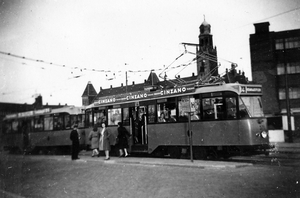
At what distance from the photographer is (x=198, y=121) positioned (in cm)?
1291

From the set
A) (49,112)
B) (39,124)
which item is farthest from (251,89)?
(39,124)

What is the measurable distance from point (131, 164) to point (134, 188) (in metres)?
4.57

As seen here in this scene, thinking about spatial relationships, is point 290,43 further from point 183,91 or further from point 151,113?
point 151,113

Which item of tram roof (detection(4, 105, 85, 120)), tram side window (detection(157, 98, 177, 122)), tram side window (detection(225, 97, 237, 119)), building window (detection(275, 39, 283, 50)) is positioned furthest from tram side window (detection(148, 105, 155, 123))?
building window (detection(275, 39, 283, 50))

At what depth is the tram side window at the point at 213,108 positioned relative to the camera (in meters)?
12.3

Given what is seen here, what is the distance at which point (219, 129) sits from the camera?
40.2 feet

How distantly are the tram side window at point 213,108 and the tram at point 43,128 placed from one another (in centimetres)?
1011

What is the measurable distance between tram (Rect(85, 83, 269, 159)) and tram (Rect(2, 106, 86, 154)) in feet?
20.5

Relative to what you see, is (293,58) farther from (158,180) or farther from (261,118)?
(158,180)

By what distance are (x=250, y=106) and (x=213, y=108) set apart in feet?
4.92

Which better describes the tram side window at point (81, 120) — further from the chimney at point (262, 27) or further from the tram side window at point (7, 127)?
the chimney at point (262, 27)

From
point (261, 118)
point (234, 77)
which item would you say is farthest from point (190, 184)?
point (234, 77)

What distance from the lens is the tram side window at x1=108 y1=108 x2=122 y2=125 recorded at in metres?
16.7

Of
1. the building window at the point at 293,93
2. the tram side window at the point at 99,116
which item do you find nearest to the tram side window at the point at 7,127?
the tram side window at the point at 99,116
